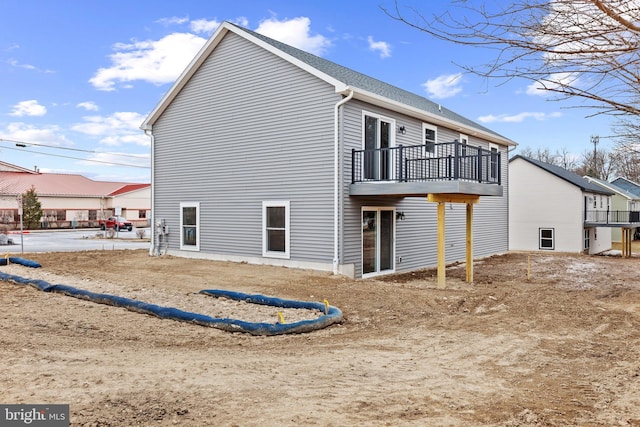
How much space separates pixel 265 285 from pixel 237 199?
15.4 ft

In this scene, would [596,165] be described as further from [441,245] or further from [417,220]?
[441,245]

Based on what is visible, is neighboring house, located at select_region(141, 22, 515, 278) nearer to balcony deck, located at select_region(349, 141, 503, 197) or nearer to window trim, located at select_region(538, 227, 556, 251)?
balcony deck, located at select_region(349, 141, 503, 197)

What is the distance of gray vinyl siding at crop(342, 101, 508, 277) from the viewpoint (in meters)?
12.1

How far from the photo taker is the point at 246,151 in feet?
45.9

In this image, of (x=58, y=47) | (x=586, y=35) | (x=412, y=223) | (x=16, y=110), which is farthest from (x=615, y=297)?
(x=16, y=110)

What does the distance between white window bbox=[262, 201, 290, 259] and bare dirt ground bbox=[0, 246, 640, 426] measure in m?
2.99

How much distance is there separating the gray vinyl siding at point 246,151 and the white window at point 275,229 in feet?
0.60

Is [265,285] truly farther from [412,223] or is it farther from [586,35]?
[586,35]

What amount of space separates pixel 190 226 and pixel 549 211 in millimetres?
19950

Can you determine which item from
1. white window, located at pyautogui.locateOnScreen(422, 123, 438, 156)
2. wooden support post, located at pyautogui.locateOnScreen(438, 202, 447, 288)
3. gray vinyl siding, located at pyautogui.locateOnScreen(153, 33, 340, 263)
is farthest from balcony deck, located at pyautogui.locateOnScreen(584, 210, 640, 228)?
gray vinyl siding, located at pyautogui.locateOnScreen(153, 33, 340, 263)

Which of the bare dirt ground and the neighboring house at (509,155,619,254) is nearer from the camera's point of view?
the bare dirt ground

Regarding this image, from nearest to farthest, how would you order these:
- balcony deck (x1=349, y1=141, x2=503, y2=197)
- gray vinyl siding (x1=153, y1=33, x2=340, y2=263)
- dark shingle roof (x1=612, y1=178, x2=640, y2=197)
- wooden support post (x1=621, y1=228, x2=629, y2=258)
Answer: balcony deck (x1=349, y1=141, x2=503, y2=197), gray vinyl siding (x1=153, y1=33, x2=340, y2=263), wooden support post (x1=621, y1=228, x2=629, y2=258), dark shingle roof (x1=612, y1=178, x2=640, y2=197)

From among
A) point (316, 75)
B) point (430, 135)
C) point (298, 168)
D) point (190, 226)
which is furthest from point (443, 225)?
point (190, 226)

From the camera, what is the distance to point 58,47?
63.9 feet
